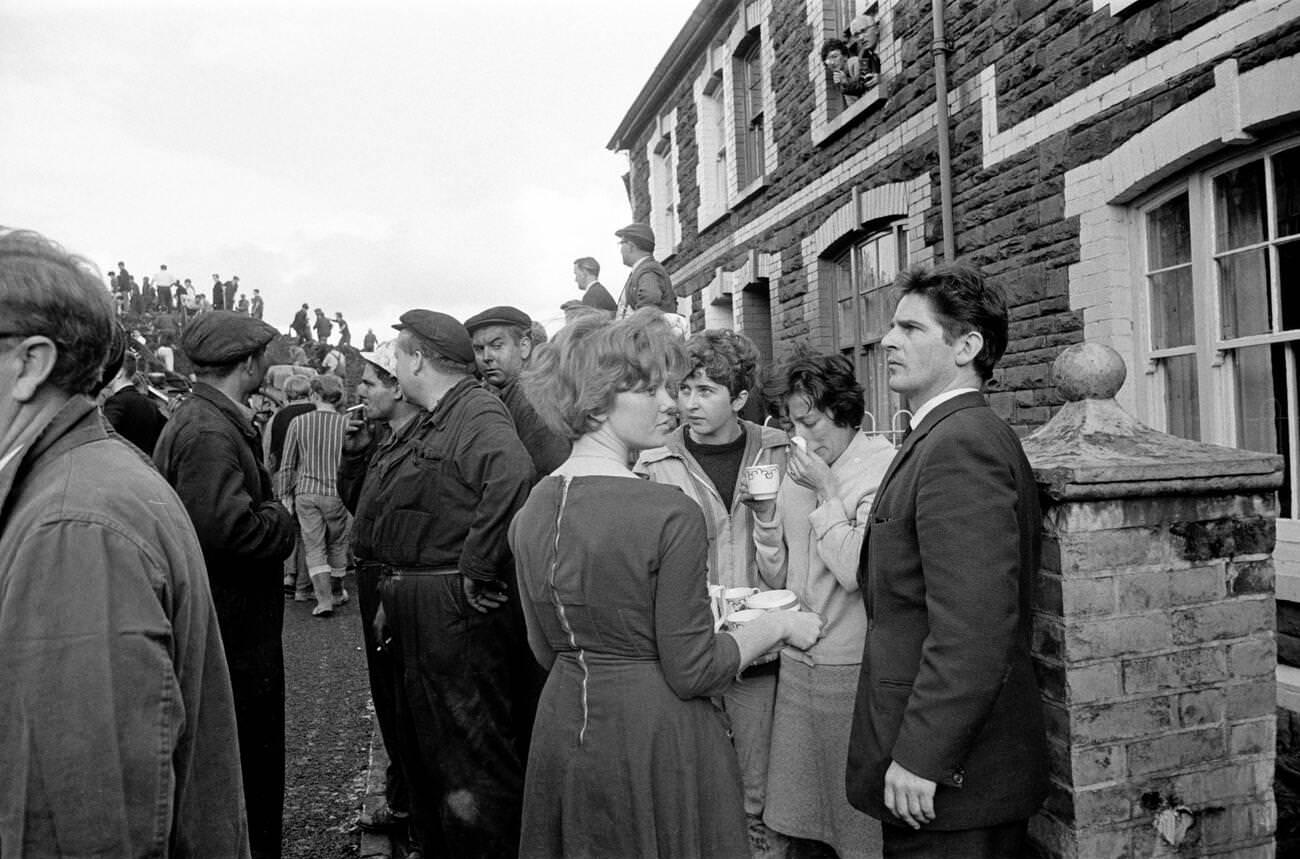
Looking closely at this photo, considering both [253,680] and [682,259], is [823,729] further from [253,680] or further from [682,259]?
[682,259]

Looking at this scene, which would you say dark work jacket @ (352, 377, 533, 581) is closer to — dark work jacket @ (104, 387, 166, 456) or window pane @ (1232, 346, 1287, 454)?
dark work jacket @ (104, 387, 166, 456)

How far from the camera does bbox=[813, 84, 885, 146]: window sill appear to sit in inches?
362

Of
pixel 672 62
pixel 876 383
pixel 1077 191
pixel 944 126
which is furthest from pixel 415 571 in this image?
pixel 672 62

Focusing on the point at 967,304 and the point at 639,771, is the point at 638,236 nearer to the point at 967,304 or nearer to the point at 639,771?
the point at 967,304

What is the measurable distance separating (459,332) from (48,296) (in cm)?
251

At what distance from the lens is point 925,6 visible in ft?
27.2

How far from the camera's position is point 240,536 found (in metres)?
3.63

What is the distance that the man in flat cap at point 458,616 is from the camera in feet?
12.1

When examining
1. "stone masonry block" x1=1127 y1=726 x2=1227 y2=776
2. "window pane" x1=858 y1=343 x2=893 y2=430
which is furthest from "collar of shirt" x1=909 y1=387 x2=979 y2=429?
"window pane" x1=858 y1=343 x2=893 y2=430

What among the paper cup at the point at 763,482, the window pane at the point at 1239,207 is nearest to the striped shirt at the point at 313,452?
the paper cup at the point at 763,482

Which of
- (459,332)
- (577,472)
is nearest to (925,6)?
(459,332)

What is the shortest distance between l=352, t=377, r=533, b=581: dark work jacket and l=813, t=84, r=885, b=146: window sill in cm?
666

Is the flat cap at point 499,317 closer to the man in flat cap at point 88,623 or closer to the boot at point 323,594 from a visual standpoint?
the man in flat cap at point 88,623

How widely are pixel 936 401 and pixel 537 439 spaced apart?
107 inches
